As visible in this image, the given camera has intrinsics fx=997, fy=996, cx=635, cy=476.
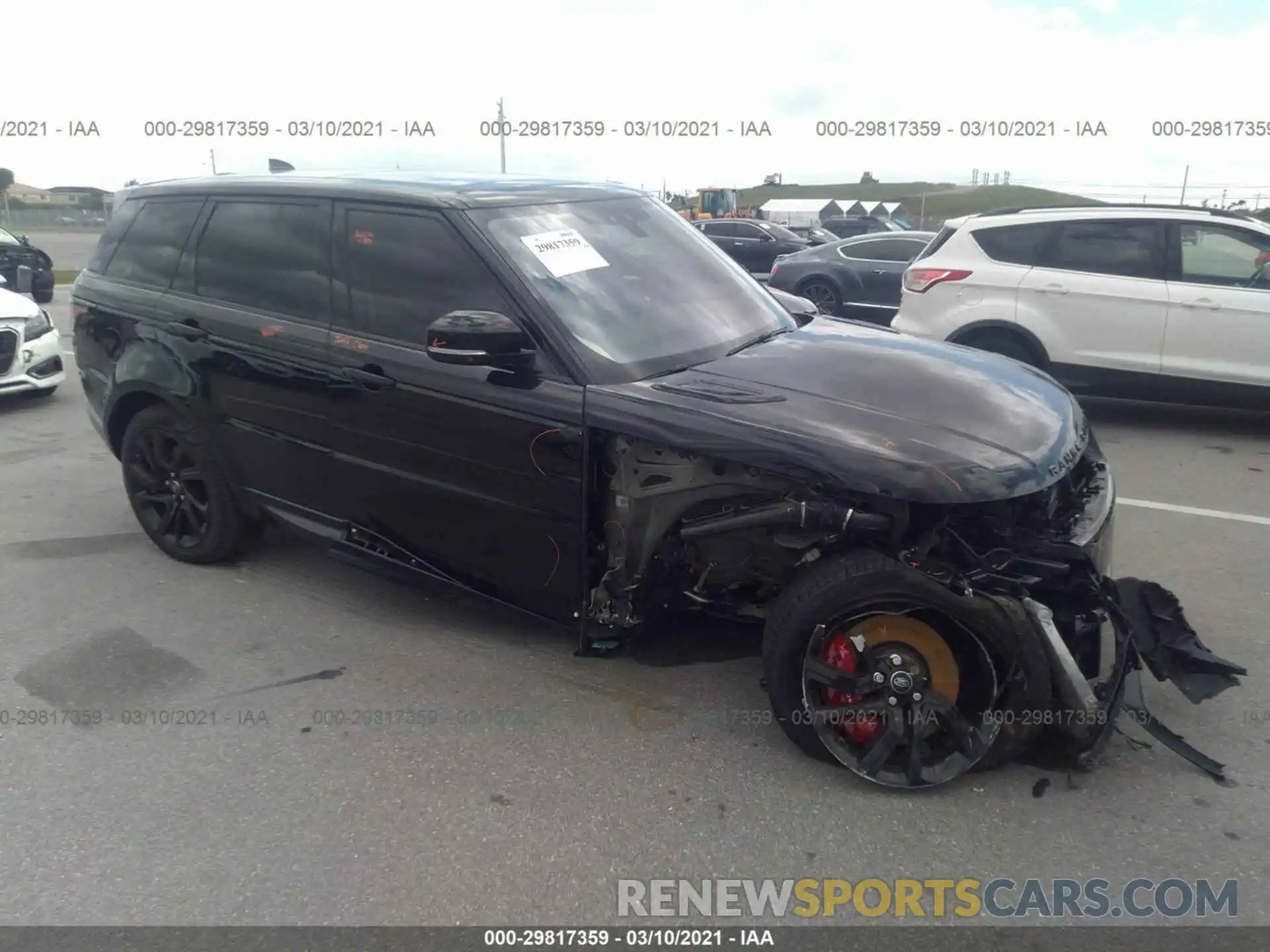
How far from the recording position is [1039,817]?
298cm

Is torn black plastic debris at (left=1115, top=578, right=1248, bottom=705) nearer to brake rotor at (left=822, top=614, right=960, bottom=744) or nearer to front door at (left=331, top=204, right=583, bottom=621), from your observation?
brake rotor at (left=822, top=614, right=960, bottom=744)

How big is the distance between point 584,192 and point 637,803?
2.55 meters

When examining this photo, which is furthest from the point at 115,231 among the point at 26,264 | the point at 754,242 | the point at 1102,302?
the point at 754,242

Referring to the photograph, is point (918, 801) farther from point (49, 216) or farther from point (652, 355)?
point (49, 216)

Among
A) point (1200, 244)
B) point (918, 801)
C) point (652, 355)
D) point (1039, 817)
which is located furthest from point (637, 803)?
point (1200, 244)

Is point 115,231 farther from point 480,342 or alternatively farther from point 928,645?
point 928,645

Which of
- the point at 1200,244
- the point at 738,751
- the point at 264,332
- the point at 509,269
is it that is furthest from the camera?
the point at 1200,244

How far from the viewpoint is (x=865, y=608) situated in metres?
3.03

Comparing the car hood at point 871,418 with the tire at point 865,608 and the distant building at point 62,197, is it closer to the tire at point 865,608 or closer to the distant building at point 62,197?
the tire at point 865,608

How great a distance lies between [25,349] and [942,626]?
26.2 feet

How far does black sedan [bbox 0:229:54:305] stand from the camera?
14961mm

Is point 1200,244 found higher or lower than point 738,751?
higher

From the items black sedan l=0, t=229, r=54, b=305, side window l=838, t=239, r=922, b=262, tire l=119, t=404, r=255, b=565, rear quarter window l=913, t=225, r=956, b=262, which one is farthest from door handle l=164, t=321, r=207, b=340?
black sedan l=0, t=229, r=54, b=305

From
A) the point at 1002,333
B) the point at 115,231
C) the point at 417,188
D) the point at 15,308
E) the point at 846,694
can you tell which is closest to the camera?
the point at 846,694
